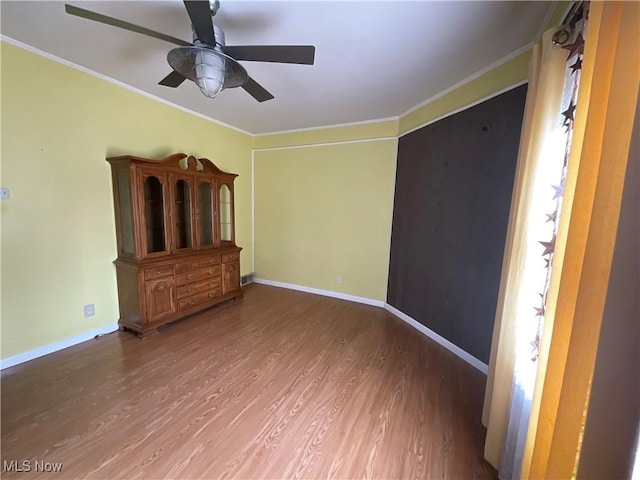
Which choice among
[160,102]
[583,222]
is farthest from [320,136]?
[583,222]

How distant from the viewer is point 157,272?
8.77 feet

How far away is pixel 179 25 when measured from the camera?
5.79 ft

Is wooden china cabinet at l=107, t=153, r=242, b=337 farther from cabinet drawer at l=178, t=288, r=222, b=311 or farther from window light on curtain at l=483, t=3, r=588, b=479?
window light on curtain at l=483, t=3, r=588, b=479

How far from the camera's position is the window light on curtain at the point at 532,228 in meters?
1.13

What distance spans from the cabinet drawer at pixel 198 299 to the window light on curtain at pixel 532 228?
2.89 meters

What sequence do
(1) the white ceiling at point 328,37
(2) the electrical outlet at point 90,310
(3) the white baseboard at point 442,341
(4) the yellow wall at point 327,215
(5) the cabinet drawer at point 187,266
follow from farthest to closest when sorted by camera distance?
1. (4) the yellow wall at point 327,215
2. (5) the cabinet drawer at point 187,266
3. (2) the electrical outlet at point 90,310
4. (3) the white baseboard at point 442,341
5. (1) the white ceiling at point 328,37

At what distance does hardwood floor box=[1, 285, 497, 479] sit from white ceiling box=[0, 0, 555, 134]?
98.9 inches

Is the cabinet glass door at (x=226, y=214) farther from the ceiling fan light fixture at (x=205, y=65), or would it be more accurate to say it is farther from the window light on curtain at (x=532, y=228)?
the window light on curtain at (x=532, y=228)

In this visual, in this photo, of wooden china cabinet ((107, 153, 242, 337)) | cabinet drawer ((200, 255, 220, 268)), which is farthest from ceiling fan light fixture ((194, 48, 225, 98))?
cabinet drawer ((200, 255, 220, 268))

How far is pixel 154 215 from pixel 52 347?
144 cm

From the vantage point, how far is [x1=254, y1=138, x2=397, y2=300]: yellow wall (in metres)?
3.55

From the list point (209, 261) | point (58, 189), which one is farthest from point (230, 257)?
point (58, 189)

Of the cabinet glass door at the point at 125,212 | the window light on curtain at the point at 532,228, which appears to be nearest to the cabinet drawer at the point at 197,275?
the cabinet glass door at the point at 125,212

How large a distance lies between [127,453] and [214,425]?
1.43 ft
